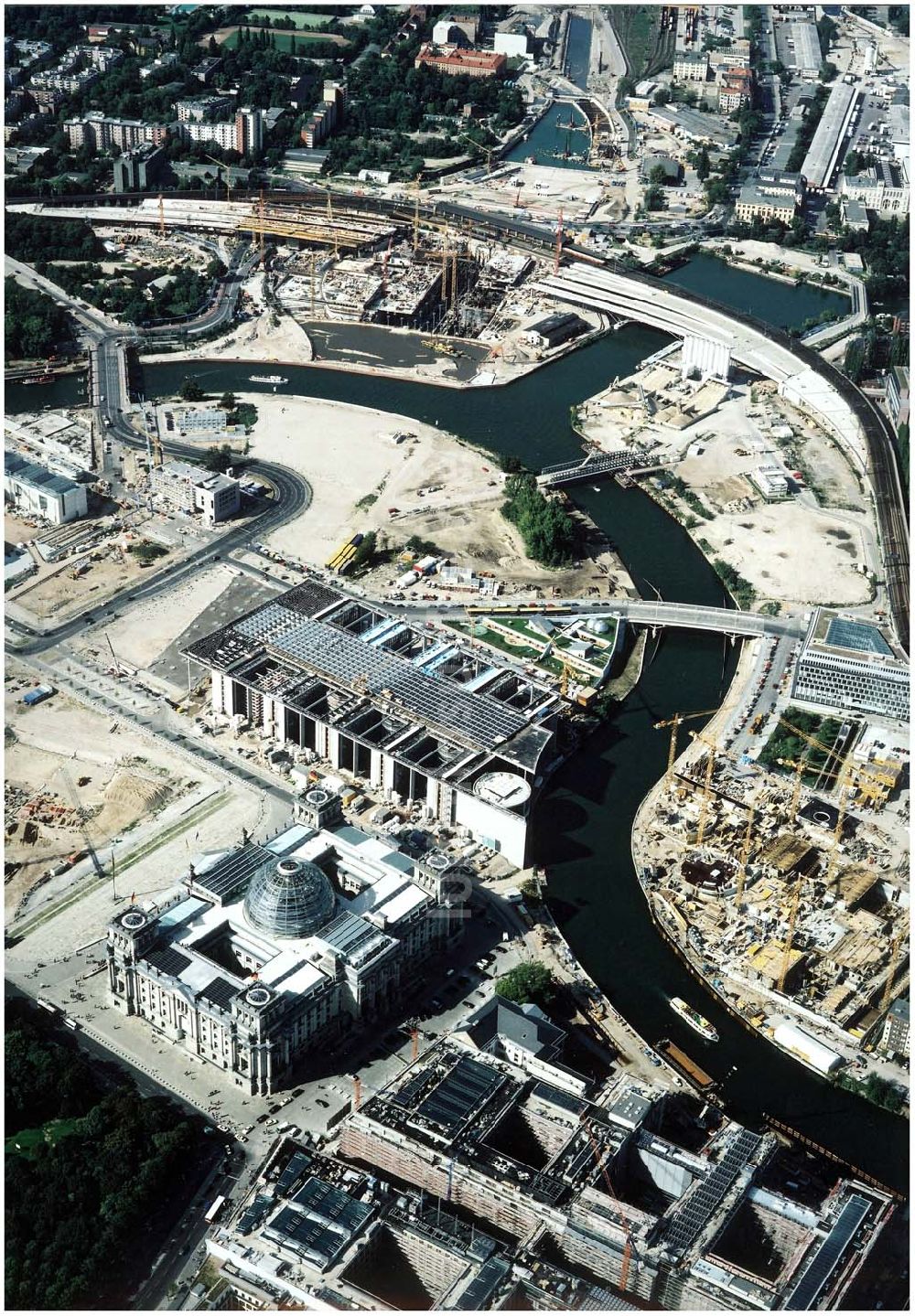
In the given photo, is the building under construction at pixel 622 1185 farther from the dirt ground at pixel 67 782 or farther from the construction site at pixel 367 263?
the construction site at pixel 367 263

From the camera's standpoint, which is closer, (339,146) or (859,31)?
(339,146)

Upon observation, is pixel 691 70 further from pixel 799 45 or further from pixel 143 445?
pixel 143 445

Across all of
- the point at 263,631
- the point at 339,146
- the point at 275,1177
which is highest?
the point at 339,146

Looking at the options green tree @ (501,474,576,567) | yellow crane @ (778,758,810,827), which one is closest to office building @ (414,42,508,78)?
green tree @ (501,474,576,567)

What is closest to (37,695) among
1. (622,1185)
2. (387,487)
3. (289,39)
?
(387,487)

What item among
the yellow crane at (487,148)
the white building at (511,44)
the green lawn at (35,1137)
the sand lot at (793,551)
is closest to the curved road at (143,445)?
the sand lot at (793,551)

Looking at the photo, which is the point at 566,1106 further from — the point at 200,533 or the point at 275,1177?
the point at 200,533

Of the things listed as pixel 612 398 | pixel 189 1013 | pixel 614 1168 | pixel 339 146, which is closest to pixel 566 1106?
pixel 614 1168
